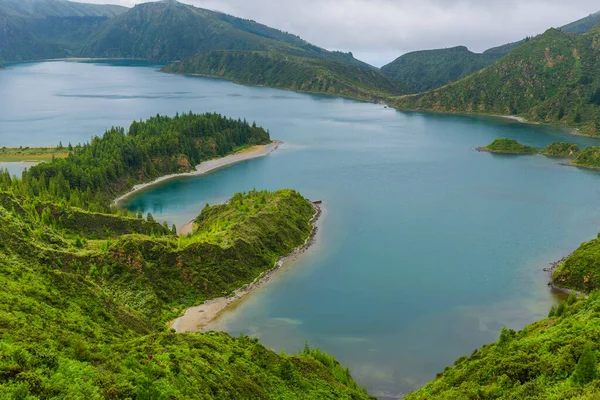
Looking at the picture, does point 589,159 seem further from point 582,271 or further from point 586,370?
point 586,370

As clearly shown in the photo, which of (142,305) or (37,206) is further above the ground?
(37,206)

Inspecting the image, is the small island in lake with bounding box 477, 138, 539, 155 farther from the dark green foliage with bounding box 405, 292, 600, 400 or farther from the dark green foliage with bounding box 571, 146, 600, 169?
the dark green foliage with bounding box 405, 292, 600, 400

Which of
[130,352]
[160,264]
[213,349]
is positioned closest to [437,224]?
[160,264]

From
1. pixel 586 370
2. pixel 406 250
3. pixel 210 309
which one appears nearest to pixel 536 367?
pixel 586 370

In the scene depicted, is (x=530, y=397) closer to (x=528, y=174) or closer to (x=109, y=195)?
(x=109, y=195)

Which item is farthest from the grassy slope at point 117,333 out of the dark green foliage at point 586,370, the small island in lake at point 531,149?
the small island in lake at point 531,149

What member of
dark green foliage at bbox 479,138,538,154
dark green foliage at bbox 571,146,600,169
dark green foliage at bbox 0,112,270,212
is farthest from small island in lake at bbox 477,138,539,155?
dark green foliage at bbox 0,112,270,212

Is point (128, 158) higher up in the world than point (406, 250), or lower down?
higher up
